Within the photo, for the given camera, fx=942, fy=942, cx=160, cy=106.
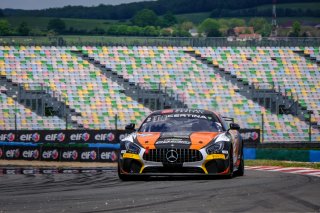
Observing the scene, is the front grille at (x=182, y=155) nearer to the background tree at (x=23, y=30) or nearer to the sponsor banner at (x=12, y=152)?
the sponsor banner at (x=12, y=152)

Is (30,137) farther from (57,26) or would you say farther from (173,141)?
(57,26)

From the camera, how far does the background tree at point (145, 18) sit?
9000cm

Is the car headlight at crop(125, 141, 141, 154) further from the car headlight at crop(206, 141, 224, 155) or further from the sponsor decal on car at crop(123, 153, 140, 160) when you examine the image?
the car headlight at crop(206, 141, 224, 155)

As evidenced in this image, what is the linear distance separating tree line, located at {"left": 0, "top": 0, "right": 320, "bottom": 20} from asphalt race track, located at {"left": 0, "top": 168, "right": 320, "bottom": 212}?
270ft

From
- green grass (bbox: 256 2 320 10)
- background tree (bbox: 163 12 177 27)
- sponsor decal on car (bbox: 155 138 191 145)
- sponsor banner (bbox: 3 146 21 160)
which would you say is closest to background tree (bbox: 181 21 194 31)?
background tree (bbox: 163 12 177 27)

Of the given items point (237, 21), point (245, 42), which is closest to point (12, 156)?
point (245, 42)

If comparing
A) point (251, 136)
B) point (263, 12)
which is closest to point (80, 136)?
point (251, 136)

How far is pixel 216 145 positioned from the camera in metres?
17.1

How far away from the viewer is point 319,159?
30.5 meters

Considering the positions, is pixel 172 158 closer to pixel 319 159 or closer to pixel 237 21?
pixel 319 159

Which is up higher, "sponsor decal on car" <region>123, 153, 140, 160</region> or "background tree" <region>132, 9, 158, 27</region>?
"sponsor decal on car" <region>123, 153, 140, 160</region>

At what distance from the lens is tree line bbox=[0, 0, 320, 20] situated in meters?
104

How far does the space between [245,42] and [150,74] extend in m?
8.04

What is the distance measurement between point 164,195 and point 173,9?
102954 mm
